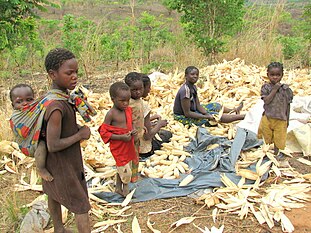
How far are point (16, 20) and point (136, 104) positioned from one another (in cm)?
426

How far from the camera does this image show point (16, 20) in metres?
6.61

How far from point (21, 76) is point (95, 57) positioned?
223cm

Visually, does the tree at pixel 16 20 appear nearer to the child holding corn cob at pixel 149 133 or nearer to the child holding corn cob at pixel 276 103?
the child holding corn cob at pixel 149 133

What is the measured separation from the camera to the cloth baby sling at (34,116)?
7.22ft

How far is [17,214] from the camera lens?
3.07m

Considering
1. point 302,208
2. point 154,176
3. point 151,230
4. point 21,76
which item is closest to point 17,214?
point 151,230

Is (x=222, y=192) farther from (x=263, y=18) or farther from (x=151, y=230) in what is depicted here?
(x=263, y=18)

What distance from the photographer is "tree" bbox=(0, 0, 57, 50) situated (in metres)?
6.34

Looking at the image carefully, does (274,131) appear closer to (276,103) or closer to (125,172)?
(276,103)

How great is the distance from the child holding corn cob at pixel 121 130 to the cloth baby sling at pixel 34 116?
73 cm

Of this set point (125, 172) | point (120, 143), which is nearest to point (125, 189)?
A: point (125, 172)

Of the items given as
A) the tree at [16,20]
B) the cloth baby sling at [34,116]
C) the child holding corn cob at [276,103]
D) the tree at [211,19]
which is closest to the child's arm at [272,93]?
A: the child holding corn cob at [276,103]

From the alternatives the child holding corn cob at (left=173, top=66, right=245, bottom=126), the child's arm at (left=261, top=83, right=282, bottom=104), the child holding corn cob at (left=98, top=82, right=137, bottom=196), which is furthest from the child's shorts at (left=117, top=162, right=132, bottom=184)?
the child holding corn cob at (left=173, top=66, right=245, bottom=126)

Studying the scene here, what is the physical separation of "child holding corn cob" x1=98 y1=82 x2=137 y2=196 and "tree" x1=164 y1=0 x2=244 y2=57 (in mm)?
5810
